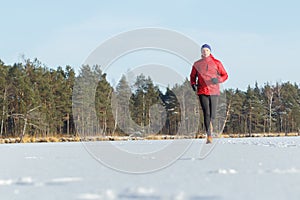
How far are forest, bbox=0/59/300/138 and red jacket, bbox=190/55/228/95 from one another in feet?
66.6

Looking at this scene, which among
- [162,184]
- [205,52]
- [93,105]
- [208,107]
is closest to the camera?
[162,184]

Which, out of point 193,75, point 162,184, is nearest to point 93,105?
point 193,75

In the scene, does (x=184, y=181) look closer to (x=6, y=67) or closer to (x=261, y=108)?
(x=6, y=67)

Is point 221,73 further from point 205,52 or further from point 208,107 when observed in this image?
point 208,107

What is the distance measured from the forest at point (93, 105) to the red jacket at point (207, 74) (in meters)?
20.3

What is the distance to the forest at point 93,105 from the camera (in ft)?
108

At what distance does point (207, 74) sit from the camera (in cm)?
653

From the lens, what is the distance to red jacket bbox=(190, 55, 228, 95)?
6531 mm

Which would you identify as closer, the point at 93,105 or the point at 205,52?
the point at 205,52

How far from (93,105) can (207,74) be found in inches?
1207

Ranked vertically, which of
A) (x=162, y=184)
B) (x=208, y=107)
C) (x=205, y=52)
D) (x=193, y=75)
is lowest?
(x=162, y=184)

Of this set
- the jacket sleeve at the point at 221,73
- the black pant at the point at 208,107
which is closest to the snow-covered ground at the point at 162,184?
the black pant at the point at 208,107

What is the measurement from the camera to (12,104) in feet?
116

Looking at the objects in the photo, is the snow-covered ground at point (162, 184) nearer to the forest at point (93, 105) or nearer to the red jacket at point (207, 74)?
the red jacket at point (207, 74)
